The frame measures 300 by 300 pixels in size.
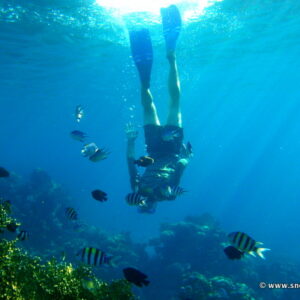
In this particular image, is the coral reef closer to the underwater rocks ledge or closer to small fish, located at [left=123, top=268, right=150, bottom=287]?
the underwater rocks ledge

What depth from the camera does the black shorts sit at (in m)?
10.6

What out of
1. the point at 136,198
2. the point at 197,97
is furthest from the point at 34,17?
the point at 197,97

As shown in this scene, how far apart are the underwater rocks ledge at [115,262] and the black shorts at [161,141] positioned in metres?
4.23

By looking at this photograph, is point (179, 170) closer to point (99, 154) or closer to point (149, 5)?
point (99, 154)

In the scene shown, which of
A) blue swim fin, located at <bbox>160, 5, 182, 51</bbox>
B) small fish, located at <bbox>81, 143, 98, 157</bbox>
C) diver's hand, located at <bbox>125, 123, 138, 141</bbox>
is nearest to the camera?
small fish, located at <bbox>81, 143, 98, 157</bbox>

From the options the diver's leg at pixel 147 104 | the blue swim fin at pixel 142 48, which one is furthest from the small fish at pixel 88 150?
the blue swim fin at pixel 142 48

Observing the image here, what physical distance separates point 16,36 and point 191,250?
20543mm

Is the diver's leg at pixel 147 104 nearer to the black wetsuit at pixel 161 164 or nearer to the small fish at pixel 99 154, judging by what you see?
the black wetsuit at pixel 161 164

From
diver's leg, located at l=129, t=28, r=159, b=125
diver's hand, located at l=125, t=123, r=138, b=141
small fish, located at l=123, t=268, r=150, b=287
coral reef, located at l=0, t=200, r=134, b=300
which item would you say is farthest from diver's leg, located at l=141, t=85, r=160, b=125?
small fish, located at l=123, t=268, r=150, b=287

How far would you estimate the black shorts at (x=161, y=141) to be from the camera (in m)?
10.6

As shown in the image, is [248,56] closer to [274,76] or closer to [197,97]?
[274,76]

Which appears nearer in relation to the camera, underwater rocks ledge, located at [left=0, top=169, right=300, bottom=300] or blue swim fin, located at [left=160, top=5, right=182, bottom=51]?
underwater rocks ledge, located at [left=0, top=169, right=300, bottom=300]

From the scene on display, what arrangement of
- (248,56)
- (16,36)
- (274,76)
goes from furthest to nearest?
(274,76)
(248,56)
(16,36)

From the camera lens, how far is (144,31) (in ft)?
33.8
